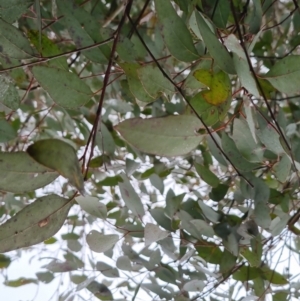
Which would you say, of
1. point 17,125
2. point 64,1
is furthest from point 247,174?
point 17,125

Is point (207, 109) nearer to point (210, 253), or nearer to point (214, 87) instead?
point (214, 87)

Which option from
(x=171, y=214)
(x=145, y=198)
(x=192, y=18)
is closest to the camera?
(x=192, y=18)

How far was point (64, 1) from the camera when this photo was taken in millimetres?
384

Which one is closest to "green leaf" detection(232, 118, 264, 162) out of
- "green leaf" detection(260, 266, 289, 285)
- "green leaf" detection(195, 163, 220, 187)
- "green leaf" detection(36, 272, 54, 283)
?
"green leaf" detection(195, 163, 220, 187)

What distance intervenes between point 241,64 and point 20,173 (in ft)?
0.51

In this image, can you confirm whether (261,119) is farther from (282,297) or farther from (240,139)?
(282,297)

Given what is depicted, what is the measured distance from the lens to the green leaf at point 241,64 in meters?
0.28

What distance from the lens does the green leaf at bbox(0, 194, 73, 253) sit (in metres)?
0.31

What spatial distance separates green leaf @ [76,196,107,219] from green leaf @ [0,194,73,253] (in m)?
0.04

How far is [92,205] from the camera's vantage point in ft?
1.30

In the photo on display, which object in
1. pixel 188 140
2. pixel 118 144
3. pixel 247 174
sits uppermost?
pixel 118 144

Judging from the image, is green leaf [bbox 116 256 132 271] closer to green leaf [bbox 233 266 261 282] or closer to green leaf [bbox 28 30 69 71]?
green leaf [bbox 233 266 261 282]

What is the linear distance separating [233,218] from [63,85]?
0.29 m

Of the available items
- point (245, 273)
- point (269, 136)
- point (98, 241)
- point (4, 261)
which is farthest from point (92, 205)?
point (4, 261)
